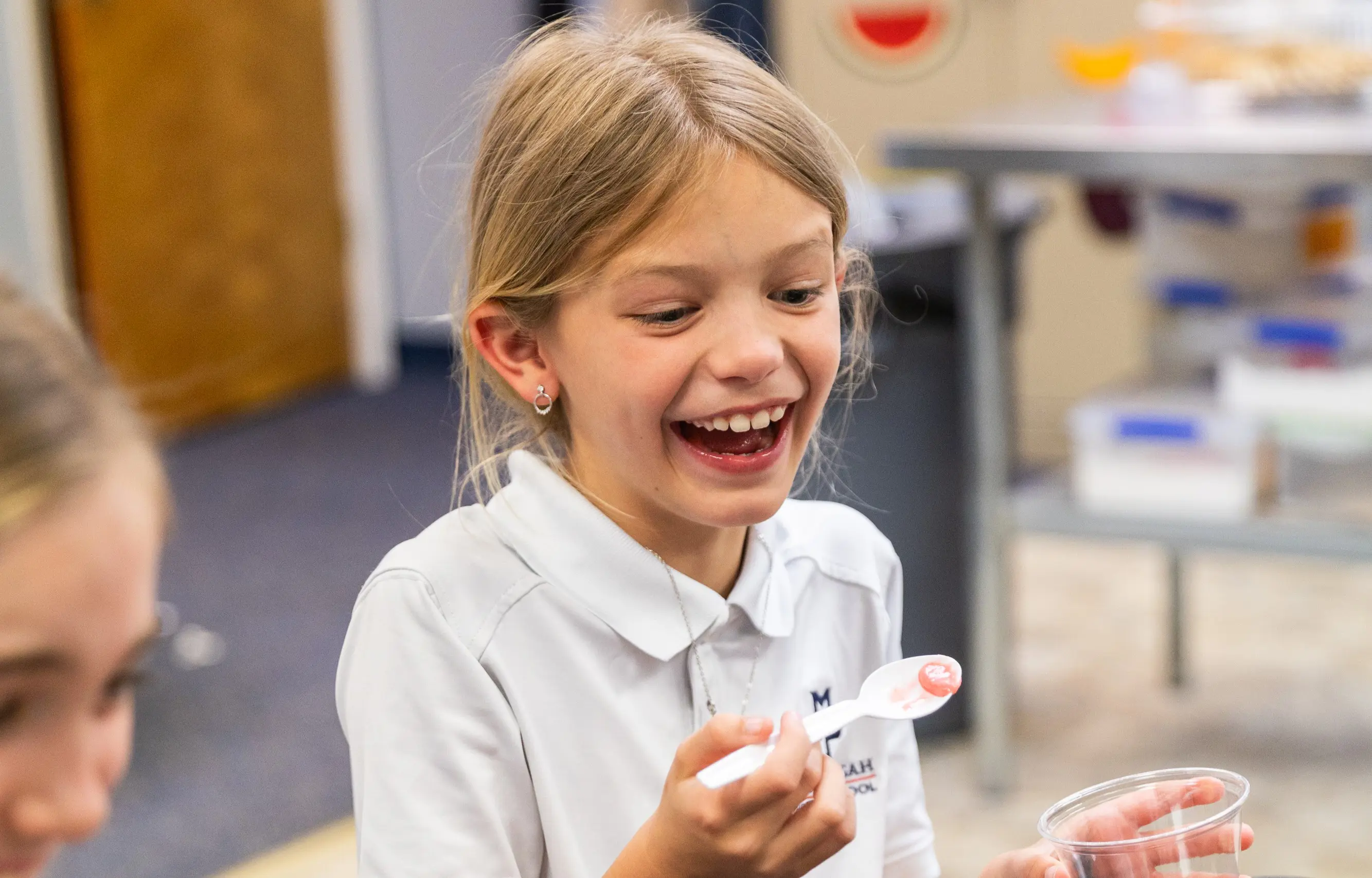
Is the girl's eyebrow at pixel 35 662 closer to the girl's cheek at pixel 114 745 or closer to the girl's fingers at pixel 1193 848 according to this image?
the girl's cheek at pixel 114 745

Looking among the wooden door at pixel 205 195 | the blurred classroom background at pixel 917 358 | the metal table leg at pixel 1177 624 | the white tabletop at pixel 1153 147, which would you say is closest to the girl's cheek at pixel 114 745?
the blurred classroom background at pixel 917 358

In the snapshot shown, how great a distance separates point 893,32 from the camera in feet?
12.4

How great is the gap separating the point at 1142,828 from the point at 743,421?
28 cm

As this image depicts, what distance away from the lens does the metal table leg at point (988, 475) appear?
6.98 ft

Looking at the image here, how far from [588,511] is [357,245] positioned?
13.0 feet

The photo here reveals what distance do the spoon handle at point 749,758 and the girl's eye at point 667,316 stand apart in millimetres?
211

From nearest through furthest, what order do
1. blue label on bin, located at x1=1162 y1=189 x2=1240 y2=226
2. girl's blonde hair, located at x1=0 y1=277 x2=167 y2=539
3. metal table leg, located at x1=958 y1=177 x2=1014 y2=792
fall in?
girl's blonde hair, located at x1=0 y1=277 x2=167 y2=539, metal table leg, located at x1=958 y1=177 x2=1014 y2=792, blue label on bin, located at x1=1162 y1=189 x2=1240 y2=226

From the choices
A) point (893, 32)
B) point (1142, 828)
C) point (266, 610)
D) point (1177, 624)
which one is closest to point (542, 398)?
point (1142, 828)

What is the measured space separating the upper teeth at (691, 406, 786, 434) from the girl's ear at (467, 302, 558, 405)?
0.10 meters

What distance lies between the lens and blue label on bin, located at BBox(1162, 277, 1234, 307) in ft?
7.41

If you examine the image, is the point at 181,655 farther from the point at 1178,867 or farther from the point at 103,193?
the point at 1178,867

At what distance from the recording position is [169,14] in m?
4.00

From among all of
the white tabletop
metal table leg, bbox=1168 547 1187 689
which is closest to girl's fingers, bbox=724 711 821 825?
the white tabletop

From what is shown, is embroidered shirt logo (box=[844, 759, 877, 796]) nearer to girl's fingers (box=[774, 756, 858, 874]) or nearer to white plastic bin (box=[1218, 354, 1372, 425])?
girl's fingers (box=[774, 756, 858, 874])
